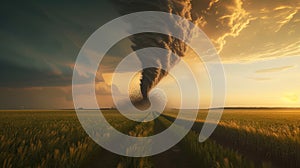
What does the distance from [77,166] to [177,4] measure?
25131 mm

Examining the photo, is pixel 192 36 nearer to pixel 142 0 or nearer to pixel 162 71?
pixel 142 0

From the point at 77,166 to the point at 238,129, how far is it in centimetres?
771

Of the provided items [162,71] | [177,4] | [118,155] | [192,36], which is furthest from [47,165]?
[162,71]

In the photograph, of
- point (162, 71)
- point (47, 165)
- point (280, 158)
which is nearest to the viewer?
point (47, 165)

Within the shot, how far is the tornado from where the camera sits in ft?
89.2

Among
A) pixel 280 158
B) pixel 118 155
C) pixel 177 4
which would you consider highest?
pixel 177 4

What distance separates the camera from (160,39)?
36469mm

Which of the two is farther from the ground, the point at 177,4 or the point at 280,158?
the point at 177,4

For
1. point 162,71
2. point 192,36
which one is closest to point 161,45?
point 192,36

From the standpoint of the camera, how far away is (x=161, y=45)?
37312 mm

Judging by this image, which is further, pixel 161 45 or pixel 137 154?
pixel 161 45

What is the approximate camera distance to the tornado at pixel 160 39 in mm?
27188

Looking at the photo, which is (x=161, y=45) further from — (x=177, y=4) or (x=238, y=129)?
(x=238, y=129)

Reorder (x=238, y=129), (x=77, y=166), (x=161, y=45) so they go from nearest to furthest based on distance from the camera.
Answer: (x=77, y=166), (x=238, y=129), (x=161, y=45)
